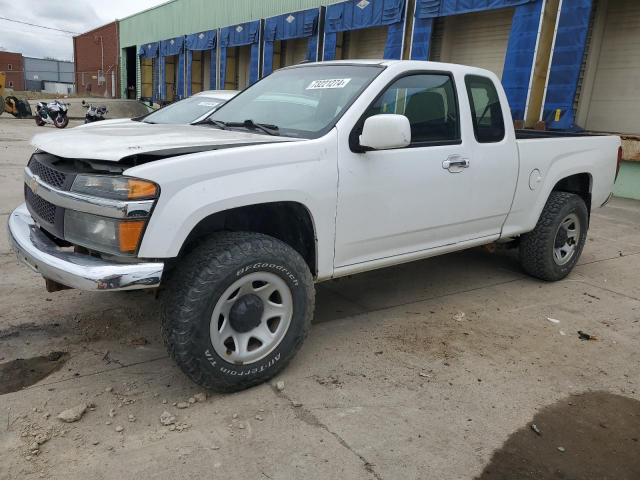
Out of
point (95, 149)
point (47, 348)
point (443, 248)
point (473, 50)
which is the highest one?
point (473, 50)

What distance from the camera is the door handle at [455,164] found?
374cm

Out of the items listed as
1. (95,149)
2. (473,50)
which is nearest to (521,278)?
(95,149)

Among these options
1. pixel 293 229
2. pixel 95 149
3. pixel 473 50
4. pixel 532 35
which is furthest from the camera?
pixel 473 50

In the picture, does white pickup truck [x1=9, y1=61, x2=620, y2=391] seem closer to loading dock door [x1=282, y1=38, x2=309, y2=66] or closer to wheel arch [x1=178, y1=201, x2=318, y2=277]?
Result: wheel arch [x1=178, y1=201, x2=318, y2=277]

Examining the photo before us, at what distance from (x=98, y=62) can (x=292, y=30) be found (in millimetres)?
28260

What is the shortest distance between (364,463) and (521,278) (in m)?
3.37

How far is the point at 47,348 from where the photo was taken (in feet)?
11.2

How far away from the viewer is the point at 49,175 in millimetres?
2926

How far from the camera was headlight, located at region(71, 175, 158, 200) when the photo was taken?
2.49 metres

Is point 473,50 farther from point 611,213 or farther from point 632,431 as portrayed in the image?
point 632,431

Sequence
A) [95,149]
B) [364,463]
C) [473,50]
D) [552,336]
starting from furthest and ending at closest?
1. [473,50]
2. [552,336]
3. [95,149]
4. [364,463]

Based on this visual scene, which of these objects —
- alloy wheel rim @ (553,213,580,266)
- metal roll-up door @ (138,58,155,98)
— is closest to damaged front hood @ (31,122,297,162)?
alloy wheel rim @ (553,213,580,266)

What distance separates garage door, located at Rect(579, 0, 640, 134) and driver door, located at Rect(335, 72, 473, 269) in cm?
877

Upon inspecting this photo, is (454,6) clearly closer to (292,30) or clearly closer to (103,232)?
(292,30)
